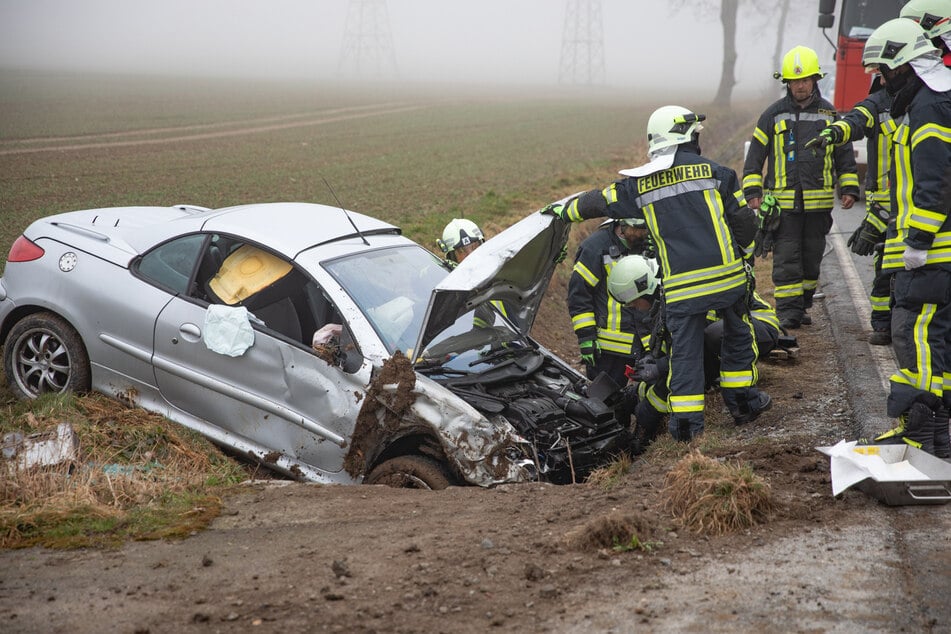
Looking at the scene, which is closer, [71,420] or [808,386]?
[71,420]

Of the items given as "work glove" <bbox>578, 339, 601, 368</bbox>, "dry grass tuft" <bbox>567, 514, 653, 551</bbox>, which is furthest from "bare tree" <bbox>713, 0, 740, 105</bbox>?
"dry grass tuft" <bbox>567, 514, 653, 551</bbox>

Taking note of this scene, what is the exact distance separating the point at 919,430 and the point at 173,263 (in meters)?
4.48

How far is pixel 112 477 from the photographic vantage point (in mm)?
5234

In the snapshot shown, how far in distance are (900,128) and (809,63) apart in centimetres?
269

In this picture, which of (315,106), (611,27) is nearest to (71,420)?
(315,106)

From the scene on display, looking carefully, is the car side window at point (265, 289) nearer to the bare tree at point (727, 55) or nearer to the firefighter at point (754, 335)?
the firefighter at point (754, 335)

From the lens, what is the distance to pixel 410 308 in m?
5.82

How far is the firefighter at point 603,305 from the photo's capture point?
20.6 ft

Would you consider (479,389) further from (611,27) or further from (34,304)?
(611,27)

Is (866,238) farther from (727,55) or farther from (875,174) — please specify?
(727,55)

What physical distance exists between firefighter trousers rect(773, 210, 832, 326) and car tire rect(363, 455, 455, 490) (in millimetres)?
4000

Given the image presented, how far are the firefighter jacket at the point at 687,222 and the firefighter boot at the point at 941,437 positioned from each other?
129cm

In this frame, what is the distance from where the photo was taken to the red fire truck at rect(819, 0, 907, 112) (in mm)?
14961

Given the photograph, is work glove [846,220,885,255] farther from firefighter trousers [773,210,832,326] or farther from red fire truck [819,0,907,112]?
red fire truck [819,0,907,112]
